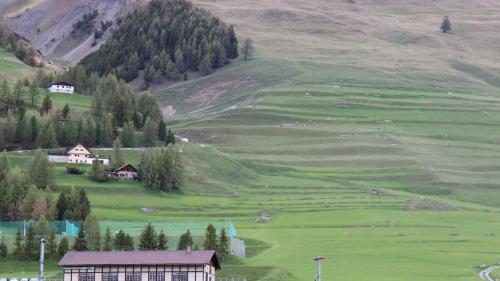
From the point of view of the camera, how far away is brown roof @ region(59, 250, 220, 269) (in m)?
102

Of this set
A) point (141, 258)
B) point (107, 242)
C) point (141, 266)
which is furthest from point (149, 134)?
point (141, 266)

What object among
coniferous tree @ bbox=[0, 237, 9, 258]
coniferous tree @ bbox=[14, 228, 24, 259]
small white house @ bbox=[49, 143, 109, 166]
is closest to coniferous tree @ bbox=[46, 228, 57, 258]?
coniferous tree @ bbox=[14, 228, 24, 259]

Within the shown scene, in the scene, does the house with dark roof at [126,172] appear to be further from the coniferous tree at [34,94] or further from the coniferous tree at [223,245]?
the coniferous tree at [223,245]

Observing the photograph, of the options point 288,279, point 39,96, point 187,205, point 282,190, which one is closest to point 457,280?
point 288,279

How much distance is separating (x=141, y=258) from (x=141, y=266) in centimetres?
71

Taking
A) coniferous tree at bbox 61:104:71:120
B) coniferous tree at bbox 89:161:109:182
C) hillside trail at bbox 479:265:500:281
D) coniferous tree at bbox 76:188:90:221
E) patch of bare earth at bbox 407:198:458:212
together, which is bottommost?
hillside trail at bbox 479:265:500:281

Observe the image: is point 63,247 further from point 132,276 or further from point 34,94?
point 34,94

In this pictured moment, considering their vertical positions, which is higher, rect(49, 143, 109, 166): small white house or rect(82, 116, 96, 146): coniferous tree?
rect(82, 116, 96, 146): coniferous tree

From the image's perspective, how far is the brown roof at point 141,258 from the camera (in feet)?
334

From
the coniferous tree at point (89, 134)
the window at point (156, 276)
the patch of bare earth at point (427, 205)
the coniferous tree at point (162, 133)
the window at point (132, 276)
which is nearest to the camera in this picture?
the window at point (156, 276)

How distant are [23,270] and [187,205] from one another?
4631 centimetres

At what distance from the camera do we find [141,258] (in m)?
103

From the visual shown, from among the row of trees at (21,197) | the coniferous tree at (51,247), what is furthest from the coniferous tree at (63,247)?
the row of trees at (21,197)

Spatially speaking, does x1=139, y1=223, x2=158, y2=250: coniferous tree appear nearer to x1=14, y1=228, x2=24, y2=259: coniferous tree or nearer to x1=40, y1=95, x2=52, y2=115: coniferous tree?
x1=14, y1=228, x2=24, y2=259: coniferous tree
